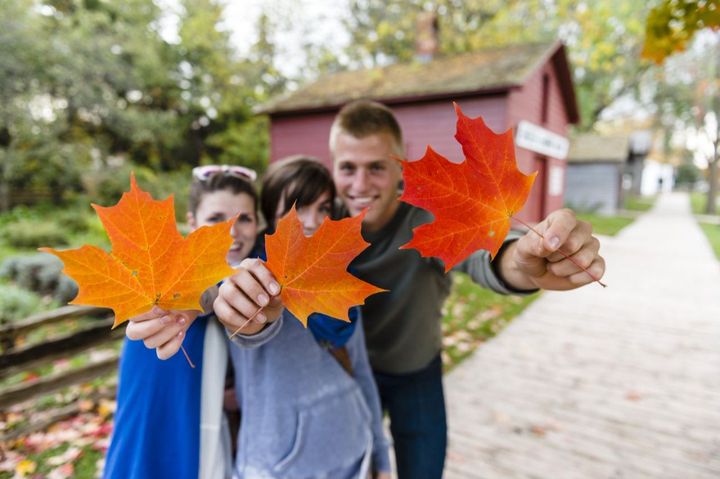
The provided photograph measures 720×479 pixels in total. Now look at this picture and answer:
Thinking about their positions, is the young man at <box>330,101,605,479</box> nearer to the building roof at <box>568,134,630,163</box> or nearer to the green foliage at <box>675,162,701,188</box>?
the building roof at <box>568,134,630,163</box>

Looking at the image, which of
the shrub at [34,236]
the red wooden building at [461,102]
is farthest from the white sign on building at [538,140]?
the shrub at [34,236]

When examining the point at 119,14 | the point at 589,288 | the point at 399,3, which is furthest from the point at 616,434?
the point at 119,14

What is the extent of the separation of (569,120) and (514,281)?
15390 mm

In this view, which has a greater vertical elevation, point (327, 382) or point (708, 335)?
point (327, 382)

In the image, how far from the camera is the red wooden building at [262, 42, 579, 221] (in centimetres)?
946

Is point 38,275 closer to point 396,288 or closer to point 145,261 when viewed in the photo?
point 396,288

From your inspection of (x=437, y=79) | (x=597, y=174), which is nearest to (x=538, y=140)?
(x=437, y=79)

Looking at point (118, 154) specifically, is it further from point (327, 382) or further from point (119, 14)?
point (327, 382)

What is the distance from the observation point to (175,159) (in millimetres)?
16875

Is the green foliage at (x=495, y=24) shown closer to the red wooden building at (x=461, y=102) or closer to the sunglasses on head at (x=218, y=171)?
the red wooden building at (x=461, y=102)

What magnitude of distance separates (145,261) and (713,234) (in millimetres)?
18082

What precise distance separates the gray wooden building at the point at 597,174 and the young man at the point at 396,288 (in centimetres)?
2273

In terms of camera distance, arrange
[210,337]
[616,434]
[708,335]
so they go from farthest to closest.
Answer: [708,335] → [616,434] → [210,337]

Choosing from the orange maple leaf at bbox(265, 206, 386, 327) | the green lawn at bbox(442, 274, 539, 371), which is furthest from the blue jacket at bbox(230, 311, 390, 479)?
the green lawn at bbox(442, 274, 539, 371)
